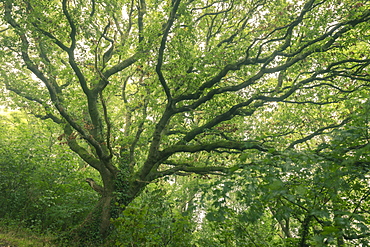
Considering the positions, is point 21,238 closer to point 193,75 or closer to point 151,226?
point 151,226

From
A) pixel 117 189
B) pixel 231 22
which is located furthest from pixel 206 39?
pixel 117 189

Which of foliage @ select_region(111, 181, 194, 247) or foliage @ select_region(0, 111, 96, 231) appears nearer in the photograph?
foliage @ select_region(111, 181, 194, 247)

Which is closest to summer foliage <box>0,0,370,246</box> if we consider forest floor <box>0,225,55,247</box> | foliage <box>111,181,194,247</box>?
foliage <box>111,181,194,247</box>

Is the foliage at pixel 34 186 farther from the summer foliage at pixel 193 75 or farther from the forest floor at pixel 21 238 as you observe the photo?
the summer foliage at pixel 193 75

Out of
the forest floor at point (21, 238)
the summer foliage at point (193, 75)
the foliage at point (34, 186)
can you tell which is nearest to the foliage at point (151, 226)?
the summer foliage at point (193, 75)

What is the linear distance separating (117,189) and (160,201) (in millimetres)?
3920

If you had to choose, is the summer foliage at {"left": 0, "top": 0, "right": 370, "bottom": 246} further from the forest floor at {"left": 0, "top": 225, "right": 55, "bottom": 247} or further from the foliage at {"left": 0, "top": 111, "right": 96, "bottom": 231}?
the foliage at {"left": 0, "top": 111, "right": 96, "bottom": 231}

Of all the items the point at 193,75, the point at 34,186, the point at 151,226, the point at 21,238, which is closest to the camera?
the point at 151,226

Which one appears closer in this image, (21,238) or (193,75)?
(21,238)

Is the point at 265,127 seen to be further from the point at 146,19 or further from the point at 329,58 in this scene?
the point at 146,19

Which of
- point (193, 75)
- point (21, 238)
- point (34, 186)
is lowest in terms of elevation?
point (21, 238)

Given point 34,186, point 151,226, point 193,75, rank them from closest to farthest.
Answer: point 151,226, point 193,75, point 34,186

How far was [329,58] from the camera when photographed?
9.18m

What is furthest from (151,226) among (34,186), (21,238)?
(34,186)
